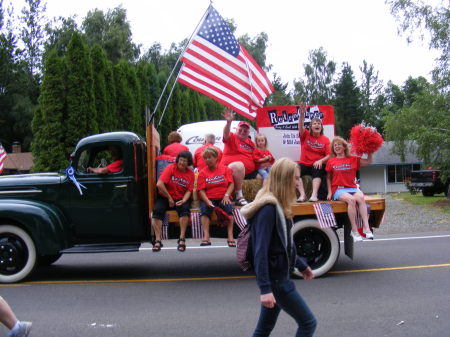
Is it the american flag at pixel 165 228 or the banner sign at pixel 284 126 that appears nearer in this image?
the american flag at pixel 165 228

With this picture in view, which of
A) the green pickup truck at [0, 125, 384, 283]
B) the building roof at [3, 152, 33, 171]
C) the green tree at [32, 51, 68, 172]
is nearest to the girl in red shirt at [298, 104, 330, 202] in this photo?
the green pickup truck at [0, 125, 384, 283]

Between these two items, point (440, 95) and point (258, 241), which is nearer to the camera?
point (258, 241)

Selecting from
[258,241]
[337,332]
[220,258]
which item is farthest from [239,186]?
[258,241]

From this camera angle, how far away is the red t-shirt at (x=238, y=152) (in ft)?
27.7

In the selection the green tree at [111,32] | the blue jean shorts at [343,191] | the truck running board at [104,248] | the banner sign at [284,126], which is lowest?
the truck running board at [104,248]

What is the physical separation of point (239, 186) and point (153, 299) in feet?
7.56

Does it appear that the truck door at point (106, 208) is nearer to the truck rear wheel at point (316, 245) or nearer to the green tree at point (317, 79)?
the truck rear wheel at point (316, 245)

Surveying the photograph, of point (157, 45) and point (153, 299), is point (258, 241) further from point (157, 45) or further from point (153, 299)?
point (157, 45)

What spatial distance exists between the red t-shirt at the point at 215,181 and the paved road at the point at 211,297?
1.37 m

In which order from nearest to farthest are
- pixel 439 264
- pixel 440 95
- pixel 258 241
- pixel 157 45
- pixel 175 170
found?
pixel 258 241
pixel 175 170
pixel 439 264
pixel 440 95
pixel 157 45

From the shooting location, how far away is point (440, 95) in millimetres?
23344

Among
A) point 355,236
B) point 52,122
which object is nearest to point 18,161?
point 52,122

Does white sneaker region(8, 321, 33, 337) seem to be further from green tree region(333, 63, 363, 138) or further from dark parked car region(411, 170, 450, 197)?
green tree region(333, 63, 363, 138)

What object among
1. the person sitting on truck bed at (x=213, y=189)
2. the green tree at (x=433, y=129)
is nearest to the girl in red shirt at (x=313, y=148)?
the person sitting on truck bed at (x=213, y=189)
